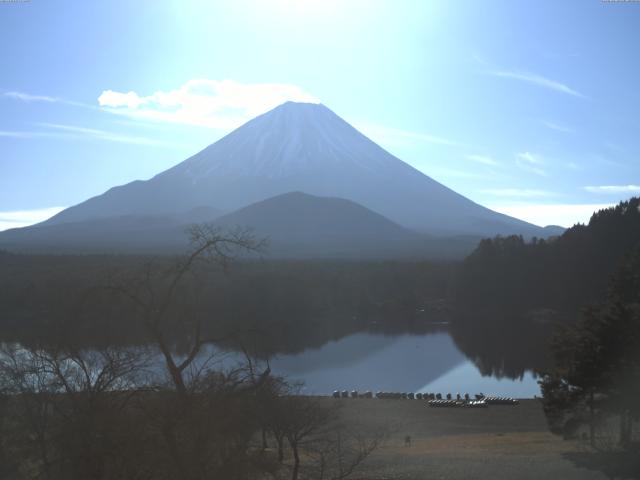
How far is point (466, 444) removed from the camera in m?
10.3

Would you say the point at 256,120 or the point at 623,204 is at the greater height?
the point at 256,120

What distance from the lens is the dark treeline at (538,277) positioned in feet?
100

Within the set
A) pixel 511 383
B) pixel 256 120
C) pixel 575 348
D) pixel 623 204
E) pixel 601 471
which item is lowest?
pixel 511 383

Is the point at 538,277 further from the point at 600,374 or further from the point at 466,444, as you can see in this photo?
the point at 600,374

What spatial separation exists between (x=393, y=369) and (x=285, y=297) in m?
11.2

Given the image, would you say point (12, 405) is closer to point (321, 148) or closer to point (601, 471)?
point (601, 471)

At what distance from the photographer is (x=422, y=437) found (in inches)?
468

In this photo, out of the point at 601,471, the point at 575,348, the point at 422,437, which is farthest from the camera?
the point at 422,437

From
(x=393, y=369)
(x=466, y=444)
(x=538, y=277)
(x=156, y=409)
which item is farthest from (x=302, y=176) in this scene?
(x=156, y=409)

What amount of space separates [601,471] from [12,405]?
558cm

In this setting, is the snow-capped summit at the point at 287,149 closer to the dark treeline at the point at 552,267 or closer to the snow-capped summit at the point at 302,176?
the snow-capped summit at the point at 302,176

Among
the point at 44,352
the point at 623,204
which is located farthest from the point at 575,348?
the point at 623,204

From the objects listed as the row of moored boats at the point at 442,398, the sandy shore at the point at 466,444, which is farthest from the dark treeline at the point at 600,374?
the row of moored boats at the point at 442,398

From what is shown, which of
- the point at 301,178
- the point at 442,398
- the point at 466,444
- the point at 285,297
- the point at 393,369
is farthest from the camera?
the point at 301,178
